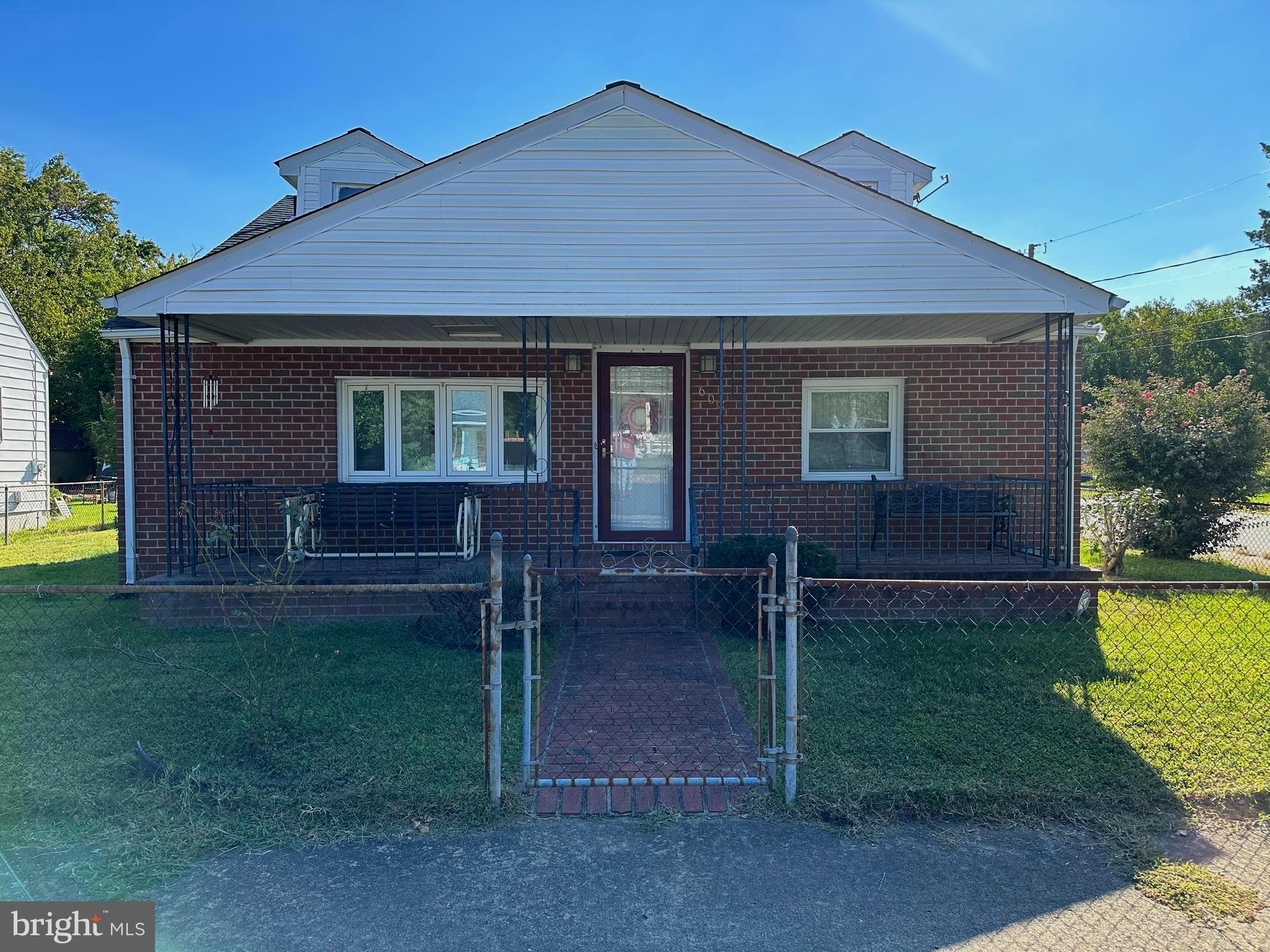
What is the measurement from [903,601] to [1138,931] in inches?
191

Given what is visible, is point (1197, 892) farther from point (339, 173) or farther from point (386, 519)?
point (339, 173)

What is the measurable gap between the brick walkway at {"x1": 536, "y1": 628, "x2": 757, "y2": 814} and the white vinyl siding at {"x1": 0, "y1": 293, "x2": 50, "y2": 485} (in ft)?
59.2

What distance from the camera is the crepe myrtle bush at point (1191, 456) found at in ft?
38.5

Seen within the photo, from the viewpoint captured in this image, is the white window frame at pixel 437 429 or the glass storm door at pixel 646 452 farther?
the glass storm door at pixel 646 452

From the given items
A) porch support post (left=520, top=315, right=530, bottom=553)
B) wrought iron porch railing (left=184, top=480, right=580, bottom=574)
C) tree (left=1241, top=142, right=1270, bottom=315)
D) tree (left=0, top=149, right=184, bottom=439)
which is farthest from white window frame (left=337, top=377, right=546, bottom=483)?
tree (left=1241, top=142, right=1270, bottom=315)

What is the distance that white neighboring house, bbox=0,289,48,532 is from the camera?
1817cm

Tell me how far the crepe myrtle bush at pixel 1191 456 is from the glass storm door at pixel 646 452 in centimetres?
739

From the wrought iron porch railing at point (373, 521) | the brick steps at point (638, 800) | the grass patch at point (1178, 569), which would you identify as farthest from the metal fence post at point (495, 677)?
the grass patch at point (1178, 569)

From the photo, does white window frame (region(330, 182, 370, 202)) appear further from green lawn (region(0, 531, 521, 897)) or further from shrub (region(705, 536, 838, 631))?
shrub (region(705, 536, 838, 631))

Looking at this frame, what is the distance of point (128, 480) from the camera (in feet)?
28.8

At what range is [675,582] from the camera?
7891mm

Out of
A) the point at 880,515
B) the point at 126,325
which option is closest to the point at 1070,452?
the point at 880,515

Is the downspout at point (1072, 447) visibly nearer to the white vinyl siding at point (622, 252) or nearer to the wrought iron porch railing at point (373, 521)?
the white vinyl siding at point (622, 252)

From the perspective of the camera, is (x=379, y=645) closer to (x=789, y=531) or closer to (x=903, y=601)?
(x=789, y=531)
